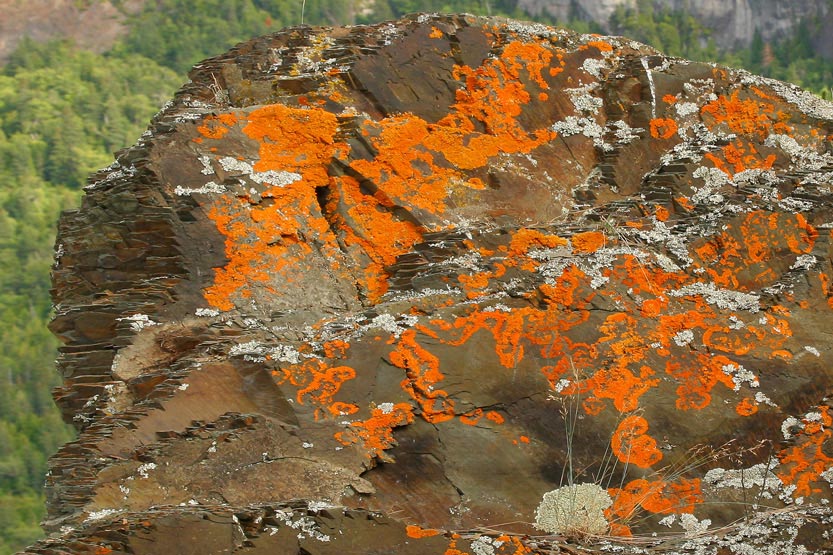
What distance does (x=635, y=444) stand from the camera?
24.6 feet

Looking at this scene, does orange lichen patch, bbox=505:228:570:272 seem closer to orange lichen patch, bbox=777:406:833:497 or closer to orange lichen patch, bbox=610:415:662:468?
orange lichen patch, bbox=610:415:662:468

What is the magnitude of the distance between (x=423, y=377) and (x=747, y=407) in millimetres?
1857

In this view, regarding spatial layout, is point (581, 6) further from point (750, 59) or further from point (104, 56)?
point (104, 56)

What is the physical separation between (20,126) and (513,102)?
324ft

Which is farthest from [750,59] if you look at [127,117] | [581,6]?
[127,117]

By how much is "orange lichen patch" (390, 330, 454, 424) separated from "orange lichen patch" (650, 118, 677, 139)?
278cm

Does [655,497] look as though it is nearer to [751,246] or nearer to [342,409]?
[342,409]

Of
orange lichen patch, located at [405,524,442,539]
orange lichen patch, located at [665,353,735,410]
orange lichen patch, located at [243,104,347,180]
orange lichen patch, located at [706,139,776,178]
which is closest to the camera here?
orange lichen patch, located at [405,524,442,539]

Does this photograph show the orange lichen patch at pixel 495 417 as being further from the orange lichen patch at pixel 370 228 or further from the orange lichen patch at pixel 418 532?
the orange lichen patch at pixel 370 228

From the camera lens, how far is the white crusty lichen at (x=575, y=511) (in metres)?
6.95

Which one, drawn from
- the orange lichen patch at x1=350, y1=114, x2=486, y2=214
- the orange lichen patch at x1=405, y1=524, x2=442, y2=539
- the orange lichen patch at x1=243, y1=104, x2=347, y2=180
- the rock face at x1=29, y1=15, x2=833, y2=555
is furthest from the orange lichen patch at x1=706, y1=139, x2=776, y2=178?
the orange lichen patch at x1=405, y1=524, x2=442, y2=539

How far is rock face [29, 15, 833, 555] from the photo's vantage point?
7.05 metres

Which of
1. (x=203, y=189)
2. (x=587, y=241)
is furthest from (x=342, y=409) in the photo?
(x=587, y=241)

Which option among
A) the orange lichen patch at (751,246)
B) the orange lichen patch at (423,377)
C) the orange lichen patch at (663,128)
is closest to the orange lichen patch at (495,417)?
the orange lichen patch at (423,377)
